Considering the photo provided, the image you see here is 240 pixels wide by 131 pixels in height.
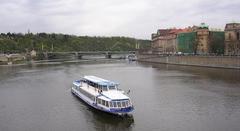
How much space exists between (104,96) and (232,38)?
81.9 metres

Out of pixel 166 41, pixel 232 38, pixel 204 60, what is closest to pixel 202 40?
pixel 232 38

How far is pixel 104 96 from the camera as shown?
41.9 meters

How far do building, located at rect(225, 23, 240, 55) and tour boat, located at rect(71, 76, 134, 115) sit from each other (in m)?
70.5

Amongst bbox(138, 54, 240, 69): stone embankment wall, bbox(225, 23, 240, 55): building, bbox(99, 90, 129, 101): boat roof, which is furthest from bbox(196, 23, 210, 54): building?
bbox(99, 90, 129, 101): boat roof

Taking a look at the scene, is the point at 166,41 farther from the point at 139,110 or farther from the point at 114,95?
the point at 114,95

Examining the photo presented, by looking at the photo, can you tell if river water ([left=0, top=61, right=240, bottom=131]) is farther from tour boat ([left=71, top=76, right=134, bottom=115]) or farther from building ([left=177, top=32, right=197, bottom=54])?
building ([left=177, top=32, right=197, bottom=54])

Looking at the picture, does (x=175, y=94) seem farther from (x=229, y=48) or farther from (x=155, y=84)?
(x=229, y=48)

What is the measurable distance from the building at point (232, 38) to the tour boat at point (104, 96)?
231 ft

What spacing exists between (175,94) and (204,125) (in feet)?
57.8

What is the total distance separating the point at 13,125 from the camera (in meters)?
37.4

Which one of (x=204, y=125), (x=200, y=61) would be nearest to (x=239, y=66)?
(x=200, y=61)

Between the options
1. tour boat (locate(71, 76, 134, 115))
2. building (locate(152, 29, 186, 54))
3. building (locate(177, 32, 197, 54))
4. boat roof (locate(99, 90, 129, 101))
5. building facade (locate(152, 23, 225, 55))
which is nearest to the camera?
tour boat (locate(71, 76, 134, 115))

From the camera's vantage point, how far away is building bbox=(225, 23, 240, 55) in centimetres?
11319

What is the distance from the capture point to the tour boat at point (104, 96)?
38938 millimetres
